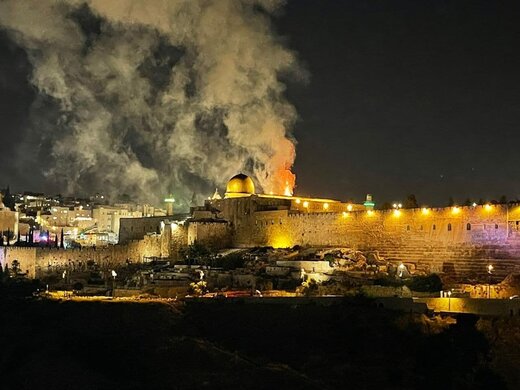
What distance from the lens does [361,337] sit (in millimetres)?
21766

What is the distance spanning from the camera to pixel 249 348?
21078mm

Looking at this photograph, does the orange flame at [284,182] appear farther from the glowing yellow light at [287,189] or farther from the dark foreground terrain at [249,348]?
the dark foreground terrain at [249,348]

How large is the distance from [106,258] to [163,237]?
14.1ft

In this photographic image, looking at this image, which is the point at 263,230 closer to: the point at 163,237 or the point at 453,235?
the point at 163,237

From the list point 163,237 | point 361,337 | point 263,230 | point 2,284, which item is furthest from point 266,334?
point 163,237

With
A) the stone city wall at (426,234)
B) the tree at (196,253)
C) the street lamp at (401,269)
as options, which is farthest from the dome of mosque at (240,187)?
the street lamp at (401,269)

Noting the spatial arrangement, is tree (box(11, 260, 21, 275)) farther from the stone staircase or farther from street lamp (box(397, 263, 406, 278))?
street lamp (box(397, 263, 406, 278))

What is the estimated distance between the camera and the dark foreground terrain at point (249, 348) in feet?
60.6

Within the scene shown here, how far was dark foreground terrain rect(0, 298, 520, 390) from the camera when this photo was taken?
18.5 meters

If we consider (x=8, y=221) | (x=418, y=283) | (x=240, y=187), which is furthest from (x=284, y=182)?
(x=418, y=283)

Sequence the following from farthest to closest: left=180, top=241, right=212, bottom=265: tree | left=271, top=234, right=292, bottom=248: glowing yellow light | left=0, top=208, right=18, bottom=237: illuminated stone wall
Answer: left=0, top=208, right=18, bottom=237: illuminated stone wall
left=271, top=234, right=292, bottom=248: glowing yellow light
left=180, top=241, right=212, bottom=265: tree

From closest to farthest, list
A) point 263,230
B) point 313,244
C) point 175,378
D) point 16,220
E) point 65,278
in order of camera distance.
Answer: point 175,378
point 65,278
point 313,244
point 263,230
point 16,220

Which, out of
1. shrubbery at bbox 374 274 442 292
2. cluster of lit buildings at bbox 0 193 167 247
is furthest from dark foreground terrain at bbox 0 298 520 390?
cluster of lit buildings at bbox 0 193 167 247

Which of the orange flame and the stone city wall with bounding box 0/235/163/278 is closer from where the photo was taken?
the stone city wall with bounding box 0/235/163/278
